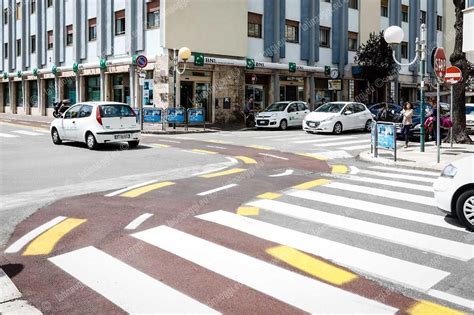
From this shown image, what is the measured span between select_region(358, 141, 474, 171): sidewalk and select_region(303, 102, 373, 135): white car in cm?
616

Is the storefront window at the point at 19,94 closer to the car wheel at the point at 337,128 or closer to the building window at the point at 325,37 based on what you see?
the building window at the point at 325,37

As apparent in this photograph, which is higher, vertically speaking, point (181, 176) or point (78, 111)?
point (78, 111)

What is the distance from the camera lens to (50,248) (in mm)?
5754

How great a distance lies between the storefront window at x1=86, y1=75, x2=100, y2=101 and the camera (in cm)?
3403

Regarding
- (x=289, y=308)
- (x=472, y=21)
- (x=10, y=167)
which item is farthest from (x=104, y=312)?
(x=472, y=21)

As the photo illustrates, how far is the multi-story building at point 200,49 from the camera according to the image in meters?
28.8

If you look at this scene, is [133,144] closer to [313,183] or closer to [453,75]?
[313,183]

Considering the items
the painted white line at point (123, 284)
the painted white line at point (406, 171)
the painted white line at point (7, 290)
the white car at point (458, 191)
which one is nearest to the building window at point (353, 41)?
the painted white line at point (406, 171)

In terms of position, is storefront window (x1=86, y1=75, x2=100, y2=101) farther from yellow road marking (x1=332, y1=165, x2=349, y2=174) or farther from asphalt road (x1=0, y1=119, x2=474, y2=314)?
yellow road marking (x1=332, y1=165, x2=349, y2=174)

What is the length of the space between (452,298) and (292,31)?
104 ft

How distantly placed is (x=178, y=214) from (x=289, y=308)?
352 centimetres

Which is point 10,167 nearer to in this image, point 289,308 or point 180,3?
point 289,308

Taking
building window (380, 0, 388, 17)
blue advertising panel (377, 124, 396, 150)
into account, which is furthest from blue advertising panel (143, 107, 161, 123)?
building window (380, 0, 388, 17)

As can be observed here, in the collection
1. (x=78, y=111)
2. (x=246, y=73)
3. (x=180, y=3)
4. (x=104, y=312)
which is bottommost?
(x=104, y=312)
